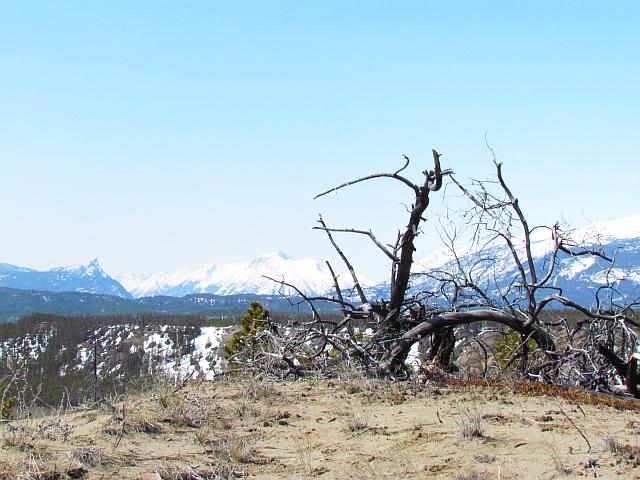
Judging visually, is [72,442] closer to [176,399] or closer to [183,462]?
[183,462]

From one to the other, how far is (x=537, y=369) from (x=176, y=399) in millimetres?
5305

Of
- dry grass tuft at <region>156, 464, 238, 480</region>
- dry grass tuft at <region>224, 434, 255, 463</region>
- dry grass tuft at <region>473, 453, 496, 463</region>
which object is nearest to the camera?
dry grass tuft at <region>156, 464, 238, 480</region>

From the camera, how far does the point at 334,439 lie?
18.9 ft

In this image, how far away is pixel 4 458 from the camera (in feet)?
15.4

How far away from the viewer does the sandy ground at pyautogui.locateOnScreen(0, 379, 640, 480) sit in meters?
4.60

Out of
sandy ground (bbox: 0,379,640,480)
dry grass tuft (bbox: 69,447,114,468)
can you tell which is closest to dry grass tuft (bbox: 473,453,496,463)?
sandy ground (bbox: 0,379,640,480)

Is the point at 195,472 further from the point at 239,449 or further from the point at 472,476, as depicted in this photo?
the point at 472,476

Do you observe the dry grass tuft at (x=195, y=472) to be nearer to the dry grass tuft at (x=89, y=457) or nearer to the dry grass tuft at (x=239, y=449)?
the dry grass tuft at (x=239, y=449)

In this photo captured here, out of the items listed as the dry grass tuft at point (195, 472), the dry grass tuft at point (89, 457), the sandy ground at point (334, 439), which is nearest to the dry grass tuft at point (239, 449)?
the sandy ground at point (334, 439)

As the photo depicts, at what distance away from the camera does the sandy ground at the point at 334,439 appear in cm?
460

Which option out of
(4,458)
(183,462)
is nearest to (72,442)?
(4,458)

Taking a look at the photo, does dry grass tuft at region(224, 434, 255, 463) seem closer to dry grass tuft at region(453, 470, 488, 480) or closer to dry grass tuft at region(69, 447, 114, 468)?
dry grass tuft at region(69, 447, 114, 468)

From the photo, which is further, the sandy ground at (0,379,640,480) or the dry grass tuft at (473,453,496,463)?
the dry grass tuft at (473,453,496,463)

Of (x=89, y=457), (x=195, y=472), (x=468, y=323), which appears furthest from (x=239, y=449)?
(x=468, y=323)
